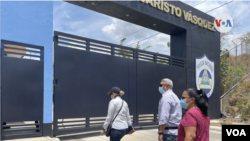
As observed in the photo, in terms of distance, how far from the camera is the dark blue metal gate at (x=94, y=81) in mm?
6793

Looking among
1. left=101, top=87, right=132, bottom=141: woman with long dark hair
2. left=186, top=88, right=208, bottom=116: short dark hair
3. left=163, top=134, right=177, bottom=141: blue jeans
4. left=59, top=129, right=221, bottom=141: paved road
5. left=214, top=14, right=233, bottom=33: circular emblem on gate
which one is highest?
left=214, top=14, right=233, bottom=33: circular emblem on gate

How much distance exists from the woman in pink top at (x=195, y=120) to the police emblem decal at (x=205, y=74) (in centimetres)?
943

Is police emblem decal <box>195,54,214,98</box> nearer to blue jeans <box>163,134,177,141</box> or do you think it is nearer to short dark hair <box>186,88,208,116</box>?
blue jeans <box>163,134,177,141</box>

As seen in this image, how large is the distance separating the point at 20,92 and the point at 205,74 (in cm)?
994

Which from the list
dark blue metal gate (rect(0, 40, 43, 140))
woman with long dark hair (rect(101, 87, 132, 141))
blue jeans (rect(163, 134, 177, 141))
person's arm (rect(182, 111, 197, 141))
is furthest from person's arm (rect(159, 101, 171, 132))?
dark blue metal gate (rect(0, 40, 43, 140))

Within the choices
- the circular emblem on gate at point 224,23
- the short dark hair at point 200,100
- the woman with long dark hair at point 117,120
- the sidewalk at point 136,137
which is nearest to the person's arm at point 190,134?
the short dark hair at point 200,100

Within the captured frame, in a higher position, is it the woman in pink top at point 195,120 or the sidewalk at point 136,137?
the woman in pink top at point 195,120

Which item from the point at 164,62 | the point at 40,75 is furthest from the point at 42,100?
the point at 164,62

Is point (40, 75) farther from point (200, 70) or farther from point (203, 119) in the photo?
point (200, 70)

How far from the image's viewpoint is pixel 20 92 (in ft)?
19.0

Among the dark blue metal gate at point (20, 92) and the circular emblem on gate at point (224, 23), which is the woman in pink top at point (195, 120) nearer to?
the dark blue metal gate at point (20, 92)

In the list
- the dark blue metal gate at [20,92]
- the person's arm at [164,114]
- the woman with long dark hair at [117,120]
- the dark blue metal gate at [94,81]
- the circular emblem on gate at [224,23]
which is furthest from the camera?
the circular emblem on gate at [224,23]

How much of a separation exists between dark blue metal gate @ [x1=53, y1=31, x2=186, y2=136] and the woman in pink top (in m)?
4.82

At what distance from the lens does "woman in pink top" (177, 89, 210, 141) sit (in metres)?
2.45
